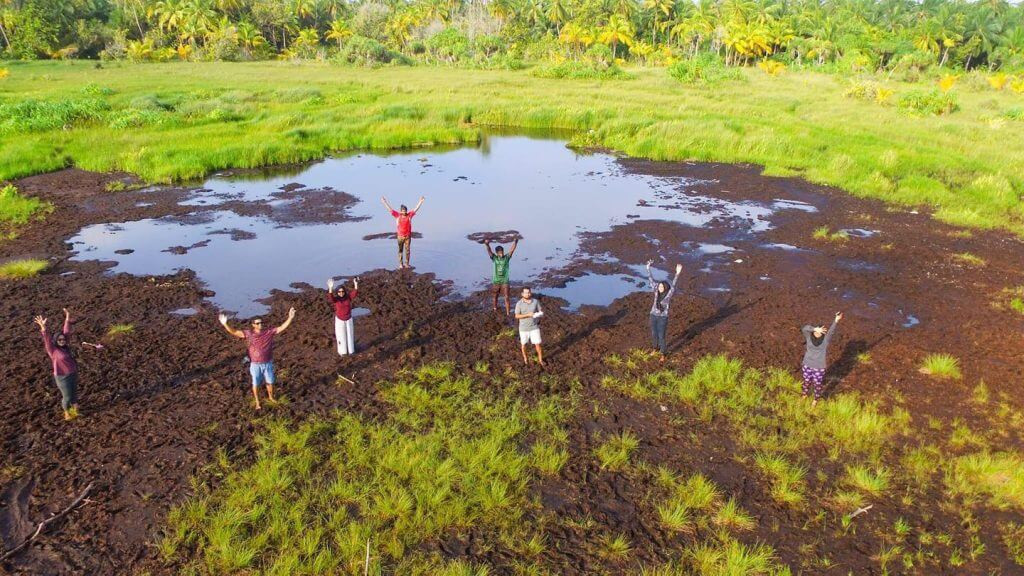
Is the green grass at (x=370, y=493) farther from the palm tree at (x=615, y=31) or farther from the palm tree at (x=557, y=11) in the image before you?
the palm tree at (x=557, y=11)

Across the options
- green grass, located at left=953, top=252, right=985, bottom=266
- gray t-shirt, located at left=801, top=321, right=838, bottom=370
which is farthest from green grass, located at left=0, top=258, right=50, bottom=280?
green grass, located at left=953, top=252, right=985, bottom=266

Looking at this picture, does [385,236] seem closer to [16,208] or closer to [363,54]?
[16,208]

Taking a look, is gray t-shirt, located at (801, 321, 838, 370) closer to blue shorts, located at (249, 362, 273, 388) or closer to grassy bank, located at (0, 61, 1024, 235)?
blue shorts, located at (249, 362, 273, 388)

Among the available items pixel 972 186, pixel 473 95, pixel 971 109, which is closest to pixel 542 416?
pixel 972 186

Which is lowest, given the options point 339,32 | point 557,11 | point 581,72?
point 581,72

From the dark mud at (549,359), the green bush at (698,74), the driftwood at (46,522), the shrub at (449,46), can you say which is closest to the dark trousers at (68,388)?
the dark mud at (549,359)

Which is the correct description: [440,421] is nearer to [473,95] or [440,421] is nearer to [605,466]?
[605,466]

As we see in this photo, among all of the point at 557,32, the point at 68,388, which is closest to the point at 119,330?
the point at 68,388
